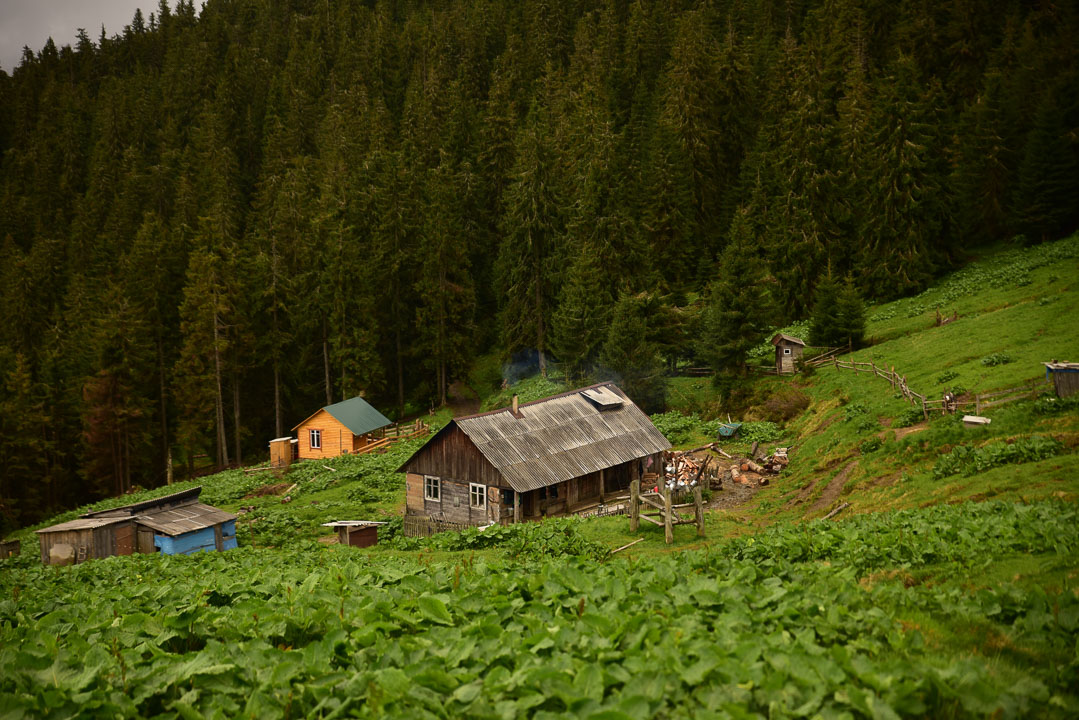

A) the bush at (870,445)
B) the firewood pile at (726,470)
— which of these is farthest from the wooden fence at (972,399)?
the firewood pile at (726,470)

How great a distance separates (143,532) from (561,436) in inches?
710

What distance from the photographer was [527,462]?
2983cm

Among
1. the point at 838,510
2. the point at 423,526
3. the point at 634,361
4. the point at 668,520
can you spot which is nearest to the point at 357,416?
the point at 634,361

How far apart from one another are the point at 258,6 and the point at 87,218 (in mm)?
70902

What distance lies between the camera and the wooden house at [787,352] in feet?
146

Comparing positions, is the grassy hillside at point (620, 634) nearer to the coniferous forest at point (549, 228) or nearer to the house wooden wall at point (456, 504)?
the house wooden wall at point (456, 504)

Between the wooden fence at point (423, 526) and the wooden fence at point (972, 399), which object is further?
the wooden fence at point (423, 526)

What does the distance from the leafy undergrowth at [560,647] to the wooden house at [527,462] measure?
64.6ft

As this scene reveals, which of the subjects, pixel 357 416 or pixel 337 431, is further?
pixel 357 416

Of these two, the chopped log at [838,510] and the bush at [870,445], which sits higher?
the bush at [870,445]

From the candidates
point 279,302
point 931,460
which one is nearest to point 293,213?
point 279,302

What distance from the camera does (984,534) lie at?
11.2 m

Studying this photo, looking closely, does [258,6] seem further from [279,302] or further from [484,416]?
[484,416]

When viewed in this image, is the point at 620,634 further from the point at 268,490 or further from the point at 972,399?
the point at 268,490
